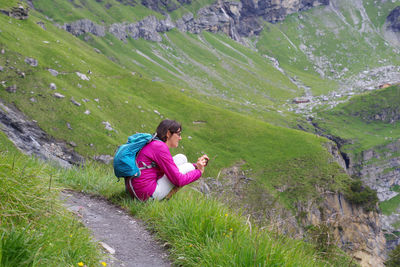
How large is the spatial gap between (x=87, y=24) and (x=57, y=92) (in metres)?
107

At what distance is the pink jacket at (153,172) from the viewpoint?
749 cm

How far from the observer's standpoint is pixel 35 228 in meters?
4.04

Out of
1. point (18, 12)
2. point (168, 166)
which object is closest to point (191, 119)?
point (18, 12)

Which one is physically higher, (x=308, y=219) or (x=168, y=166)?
(x=308, y=219)

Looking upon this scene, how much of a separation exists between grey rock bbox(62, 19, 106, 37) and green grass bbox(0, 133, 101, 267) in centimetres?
14839

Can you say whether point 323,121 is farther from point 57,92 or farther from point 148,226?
point 148,226

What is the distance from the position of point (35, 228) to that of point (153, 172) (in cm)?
388

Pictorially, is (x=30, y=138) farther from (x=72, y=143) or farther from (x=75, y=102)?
(x=75, y=102)

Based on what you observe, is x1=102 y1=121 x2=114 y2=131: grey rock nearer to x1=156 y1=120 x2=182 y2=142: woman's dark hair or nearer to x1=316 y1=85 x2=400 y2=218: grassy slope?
x1=156 y1=120 x2=182 y2=142: woman's dark hair

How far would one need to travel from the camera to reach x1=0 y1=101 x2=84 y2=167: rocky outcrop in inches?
1377

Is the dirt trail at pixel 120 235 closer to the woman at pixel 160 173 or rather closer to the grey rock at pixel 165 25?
the woman at pixel 160 173

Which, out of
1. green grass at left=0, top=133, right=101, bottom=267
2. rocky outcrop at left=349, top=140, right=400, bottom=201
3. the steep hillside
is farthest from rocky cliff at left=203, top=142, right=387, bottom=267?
rocky outcrop at left=349, top=140, right=400, bottom=201

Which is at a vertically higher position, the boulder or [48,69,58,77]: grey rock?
the boulder

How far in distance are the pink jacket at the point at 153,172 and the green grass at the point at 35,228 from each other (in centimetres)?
250
